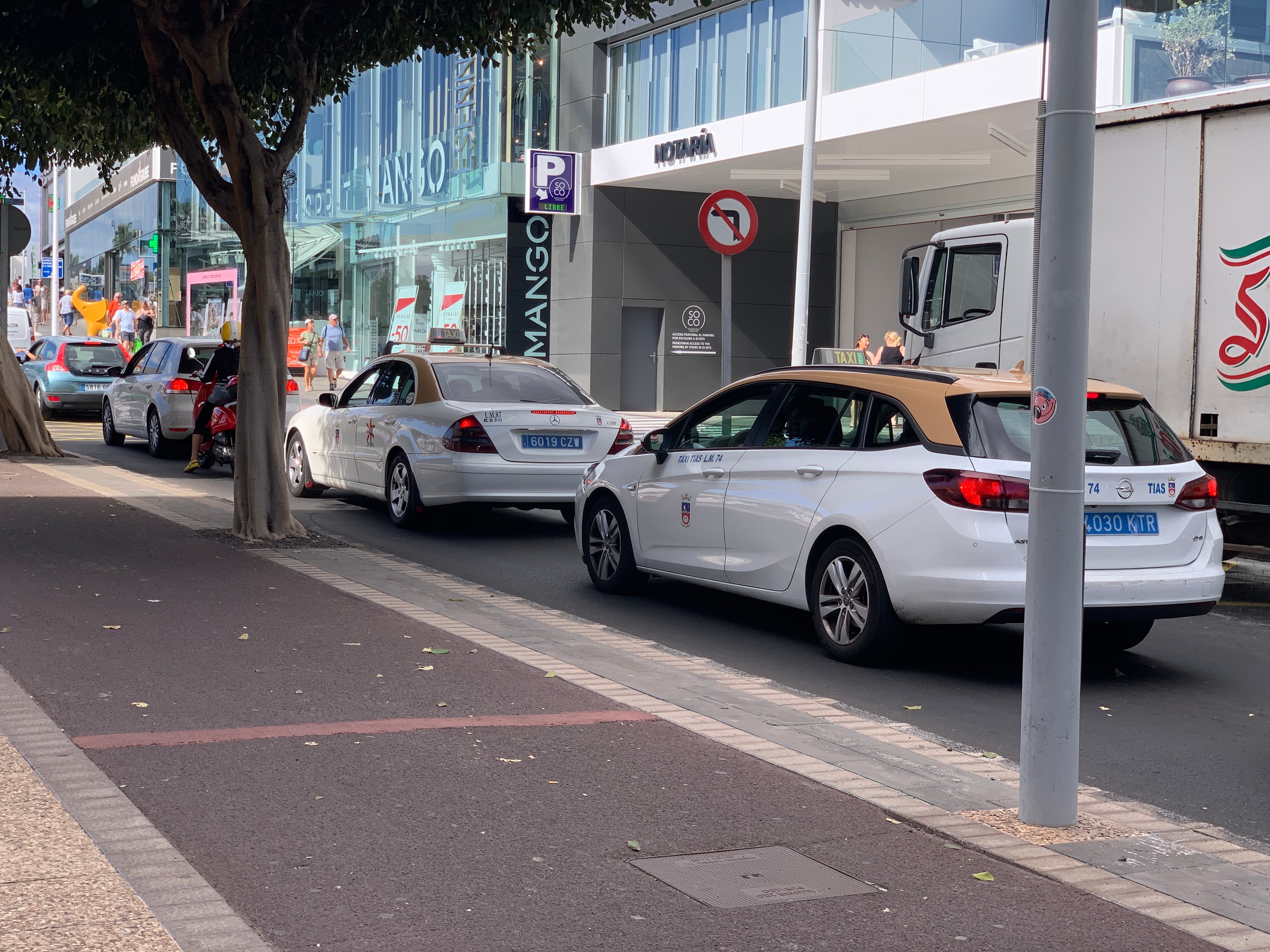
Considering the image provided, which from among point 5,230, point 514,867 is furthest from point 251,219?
point 514,867

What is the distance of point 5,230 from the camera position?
15.3 m

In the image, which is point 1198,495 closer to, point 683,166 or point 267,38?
point 267,38

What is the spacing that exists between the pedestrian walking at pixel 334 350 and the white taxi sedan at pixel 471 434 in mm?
22190


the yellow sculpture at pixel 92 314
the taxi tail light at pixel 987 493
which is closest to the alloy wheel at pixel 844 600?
the taxi tail light at pixel 987 493

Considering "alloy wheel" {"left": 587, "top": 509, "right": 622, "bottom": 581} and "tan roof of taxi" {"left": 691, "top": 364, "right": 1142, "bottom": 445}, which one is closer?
"tan roof of taxi" {"left": 691, "top": 364, "right": 1142, "bottom": 445}

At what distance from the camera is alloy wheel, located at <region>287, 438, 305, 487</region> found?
1483 centimetres

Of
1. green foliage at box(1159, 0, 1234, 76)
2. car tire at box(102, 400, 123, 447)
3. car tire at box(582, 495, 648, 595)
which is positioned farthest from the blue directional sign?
car tire at box(582, 495, 648, 595)

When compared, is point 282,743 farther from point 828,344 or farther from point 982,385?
point 828,344

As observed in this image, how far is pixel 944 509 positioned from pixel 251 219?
626 cm

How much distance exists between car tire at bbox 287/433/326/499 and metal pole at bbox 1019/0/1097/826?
35.2 ft

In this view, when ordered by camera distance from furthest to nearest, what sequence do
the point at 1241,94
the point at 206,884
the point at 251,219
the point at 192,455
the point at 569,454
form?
1. the point at 192,455
2. the point at 569,454
3. the point at 251,219
4. the point at 1241,94
5. the point at 206,884

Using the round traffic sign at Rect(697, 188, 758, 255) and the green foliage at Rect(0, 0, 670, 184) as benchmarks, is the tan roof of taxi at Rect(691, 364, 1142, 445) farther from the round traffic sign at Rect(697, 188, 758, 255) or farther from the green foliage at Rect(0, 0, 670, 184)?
the round traffic sign at Rect(697, 188, 758, 255)

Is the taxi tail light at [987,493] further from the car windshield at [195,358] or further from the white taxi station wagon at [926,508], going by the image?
the car windshield at [195,358]

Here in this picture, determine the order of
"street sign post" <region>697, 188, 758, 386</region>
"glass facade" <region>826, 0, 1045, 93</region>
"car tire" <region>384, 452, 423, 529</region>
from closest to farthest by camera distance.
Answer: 1. "car tire" <region>384, 452, 423, 529</region>
2. "street sign post" <region>697, 188, 758, 386</region>
3. "glass facade" <region>826, 0, 1045, 93</region>
